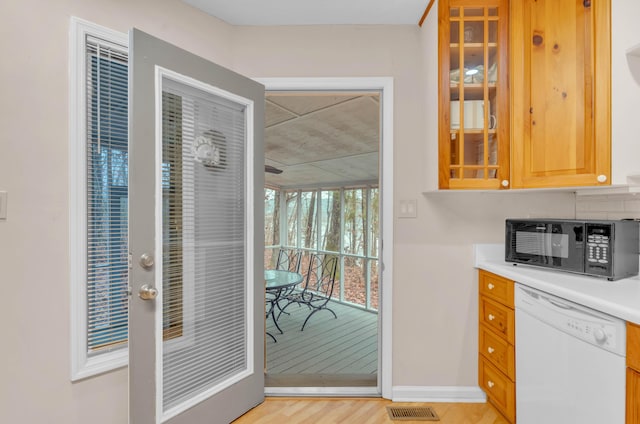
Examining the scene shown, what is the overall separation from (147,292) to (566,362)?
1796mm

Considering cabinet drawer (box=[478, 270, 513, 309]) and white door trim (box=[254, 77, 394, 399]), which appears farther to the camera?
white door trim (box=[254, 77, 394, 399])

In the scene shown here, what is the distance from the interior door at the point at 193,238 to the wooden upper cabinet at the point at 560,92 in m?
1.48

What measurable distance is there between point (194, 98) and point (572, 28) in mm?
1910

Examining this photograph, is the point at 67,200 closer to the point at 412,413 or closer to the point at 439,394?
the point at 412,413

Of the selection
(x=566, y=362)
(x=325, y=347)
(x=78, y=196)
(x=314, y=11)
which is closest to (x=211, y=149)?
(x=78, y=196)

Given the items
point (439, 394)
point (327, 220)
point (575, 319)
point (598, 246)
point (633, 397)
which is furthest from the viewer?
point (327, 220)

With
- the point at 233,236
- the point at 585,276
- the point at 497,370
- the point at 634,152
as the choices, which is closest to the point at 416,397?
the point at 497,370

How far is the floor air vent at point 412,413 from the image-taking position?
1.91m

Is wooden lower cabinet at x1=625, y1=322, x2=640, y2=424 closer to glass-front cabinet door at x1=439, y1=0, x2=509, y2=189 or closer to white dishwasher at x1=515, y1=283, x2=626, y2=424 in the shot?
white dishwasher at x1=515, y1=283, x2=626, y2=424

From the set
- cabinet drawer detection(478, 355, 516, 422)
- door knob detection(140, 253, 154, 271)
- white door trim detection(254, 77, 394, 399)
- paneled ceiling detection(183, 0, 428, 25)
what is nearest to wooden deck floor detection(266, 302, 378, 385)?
white door trim detection(254, 77, 394, 399)

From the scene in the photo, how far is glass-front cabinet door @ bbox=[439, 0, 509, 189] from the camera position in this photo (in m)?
1.82

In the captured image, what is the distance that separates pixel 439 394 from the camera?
208 cm

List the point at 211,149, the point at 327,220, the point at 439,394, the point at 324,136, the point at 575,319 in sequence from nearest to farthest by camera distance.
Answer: the point at 575,319
the point at 211,149
the point at 439,394
the point at 324,136
the point at 327,220

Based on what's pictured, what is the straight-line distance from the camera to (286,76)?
6.92 ft
